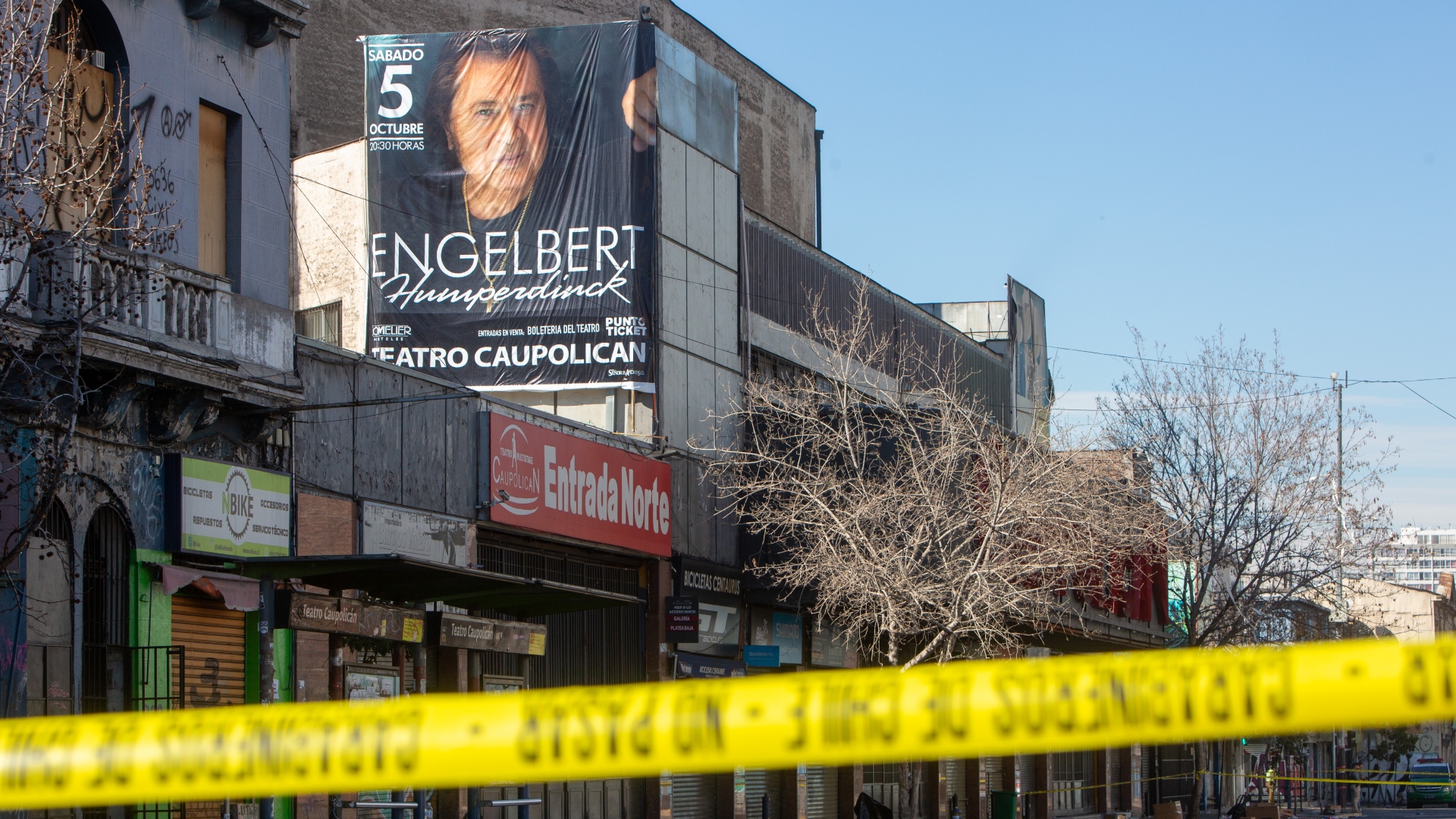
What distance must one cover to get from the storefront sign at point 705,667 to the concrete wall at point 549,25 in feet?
40.8

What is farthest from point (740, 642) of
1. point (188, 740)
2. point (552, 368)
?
point (188, 740)

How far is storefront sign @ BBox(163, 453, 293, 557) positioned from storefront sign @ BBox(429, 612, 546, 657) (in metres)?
3.17

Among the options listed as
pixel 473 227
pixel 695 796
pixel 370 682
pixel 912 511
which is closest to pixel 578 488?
pixel 370 682

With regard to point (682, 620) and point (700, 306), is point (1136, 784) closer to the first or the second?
point (682, 620)

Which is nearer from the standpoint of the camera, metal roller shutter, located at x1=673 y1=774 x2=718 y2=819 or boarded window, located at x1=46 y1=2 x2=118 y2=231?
boarded window, located at x1=46 y1=2 x2=118 y2=231

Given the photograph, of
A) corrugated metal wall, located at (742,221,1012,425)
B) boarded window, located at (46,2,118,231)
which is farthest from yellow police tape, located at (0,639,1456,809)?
corrugated metal wall, located at (742,221,1012,425)

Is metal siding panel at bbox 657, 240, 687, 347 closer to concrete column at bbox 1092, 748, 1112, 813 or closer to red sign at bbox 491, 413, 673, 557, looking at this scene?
red sign at bbox 491, 413, 673, 557

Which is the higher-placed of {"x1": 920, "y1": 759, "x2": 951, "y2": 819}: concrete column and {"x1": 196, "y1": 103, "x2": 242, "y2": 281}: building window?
{"x1": 196, "y1": 103, "x2": 242, "y2": 281}: building window

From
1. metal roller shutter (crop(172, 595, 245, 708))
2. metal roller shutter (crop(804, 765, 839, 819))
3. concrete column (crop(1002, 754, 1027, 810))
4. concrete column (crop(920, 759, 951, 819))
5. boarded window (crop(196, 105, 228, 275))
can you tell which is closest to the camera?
metal roller shutter (crop(172, 595, 245, 708))

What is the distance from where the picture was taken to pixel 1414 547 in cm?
3384

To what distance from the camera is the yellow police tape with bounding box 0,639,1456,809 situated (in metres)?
3.39

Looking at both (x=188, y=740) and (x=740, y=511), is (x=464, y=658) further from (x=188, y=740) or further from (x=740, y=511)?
(x=188, y=740)

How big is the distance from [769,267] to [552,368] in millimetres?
6105

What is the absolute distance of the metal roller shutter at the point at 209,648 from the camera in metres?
14.7
